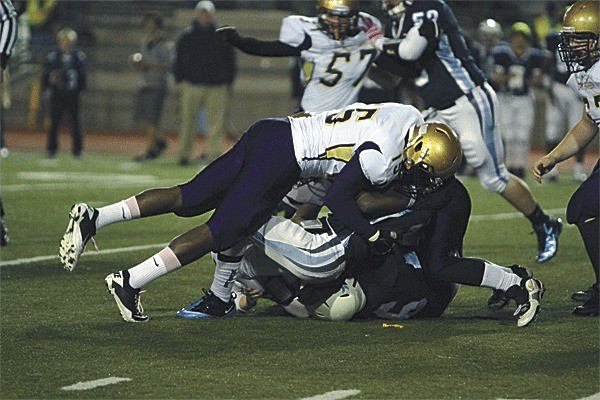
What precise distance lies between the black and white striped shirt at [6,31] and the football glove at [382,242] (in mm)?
3283

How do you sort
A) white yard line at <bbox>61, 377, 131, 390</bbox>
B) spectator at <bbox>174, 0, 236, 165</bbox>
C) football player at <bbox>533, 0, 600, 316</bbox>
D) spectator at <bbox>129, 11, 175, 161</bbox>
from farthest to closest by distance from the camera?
spectator at <bbox>129, 11, 175, 161</bbox>, spectator at <bbox>174, 0, 236, 165</bbox>, football player at <bbox>533, 0, 600, 316</bbox>, white yard line at <bbox>61, 377, 131, 390</bbox>

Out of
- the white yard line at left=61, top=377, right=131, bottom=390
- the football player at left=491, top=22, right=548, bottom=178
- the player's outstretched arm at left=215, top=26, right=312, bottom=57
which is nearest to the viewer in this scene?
the white yard line at left=61, top=377, right=131, bottom=390

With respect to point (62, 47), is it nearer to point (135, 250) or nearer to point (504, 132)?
point (504, 132)

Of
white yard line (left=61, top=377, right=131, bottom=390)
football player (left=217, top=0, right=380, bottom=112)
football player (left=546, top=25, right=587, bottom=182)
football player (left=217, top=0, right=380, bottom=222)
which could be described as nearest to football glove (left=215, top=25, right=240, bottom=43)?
football player (left=217, top=0, right=380, bottom=222)

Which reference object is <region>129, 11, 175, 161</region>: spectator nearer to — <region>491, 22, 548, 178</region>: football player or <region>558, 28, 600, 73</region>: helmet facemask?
<region>491, 22, 548, 178</region>: football player

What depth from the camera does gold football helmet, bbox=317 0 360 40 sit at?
7832 millimetres

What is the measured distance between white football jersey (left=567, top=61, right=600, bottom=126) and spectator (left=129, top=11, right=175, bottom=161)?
9.92 metres

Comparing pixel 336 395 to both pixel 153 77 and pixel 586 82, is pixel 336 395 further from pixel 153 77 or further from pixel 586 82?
pixel 153 77

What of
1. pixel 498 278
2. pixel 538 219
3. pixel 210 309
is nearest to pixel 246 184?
pixel 210 309

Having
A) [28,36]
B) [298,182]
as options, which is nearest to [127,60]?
[28,36]

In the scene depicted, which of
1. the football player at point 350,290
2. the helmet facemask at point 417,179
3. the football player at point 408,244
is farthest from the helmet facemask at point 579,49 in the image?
the football player at point 350,290

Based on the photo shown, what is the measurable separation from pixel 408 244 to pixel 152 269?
47.1 inches

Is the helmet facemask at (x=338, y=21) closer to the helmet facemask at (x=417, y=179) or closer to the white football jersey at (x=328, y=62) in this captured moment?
the white football jersey at (x=328, y=62)

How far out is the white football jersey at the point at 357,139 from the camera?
5.55 meters
